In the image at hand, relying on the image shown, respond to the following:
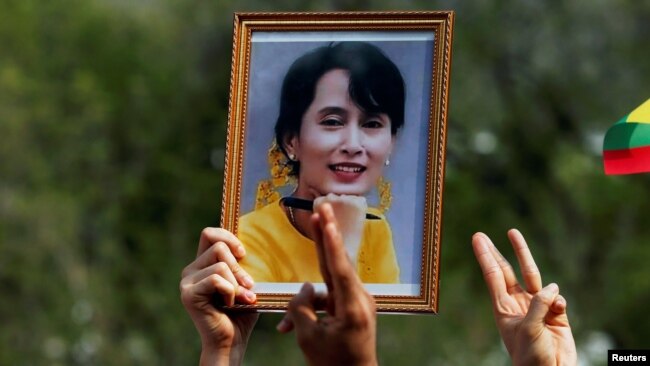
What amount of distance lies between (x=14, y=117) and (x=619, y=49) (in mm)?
6743

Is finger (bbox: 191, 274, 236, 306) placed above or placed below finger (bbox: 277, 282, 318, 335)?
above

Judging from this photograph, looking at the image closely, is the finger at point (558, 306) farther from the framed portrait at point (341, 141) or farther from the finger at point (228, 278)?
the finger at point (228, 278)

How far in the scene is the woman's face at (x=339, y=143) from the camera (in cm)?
586

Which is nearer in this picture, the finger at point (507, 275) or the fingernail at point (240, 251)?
the finger at point (507, 275)

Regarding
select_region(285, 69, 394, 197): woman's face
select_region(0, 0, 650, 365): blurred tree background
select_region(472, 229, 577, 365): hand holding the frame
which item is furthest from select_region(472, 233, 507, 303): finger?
select_region(0, 0, 650, 365): blurred tree background

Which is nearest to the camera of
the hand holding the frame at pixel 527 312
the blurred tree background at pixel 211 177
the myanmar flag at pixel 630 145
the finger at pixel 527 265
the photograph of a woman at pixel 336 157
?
the hand holding the frame at pixel 527 312

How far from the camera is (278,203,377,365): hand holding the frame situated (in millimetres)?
4625

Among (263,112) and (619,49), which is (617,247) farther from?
→ (263,112)

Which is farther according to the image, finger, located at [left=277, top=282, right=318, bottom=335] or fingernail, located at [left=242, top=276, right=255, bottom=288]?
fingernail, located at [left=242, top=276, right=255, bottom=288]

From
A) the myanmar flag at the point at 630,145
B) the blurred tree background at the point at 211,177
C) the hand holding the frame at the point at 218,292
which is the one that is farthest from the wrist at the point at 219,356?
the blurred tree background at the point at 211,177

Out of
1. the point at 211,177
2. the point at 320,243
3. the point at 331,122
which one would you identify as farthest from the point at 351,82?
the point at 211,177

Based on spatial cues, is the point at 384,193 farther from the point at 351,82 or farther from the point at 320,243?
the point at 320,243

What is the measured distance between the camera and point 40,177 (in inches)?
944

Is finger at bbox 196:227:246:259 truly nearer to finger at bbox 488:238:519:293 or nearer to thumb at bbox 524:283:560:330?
finger at bbox 488:238:519:293
